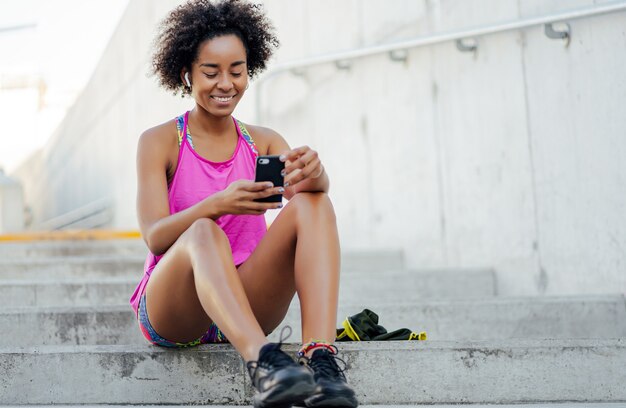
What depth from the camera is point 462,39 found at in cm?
500

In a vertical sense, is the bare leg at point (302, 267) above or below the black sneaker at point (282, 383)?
above

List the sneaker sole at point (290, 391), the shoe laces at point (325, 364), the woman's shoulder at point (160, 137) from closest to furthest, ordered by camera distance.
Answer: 1. the sneaker sole at point (290, 391)
2. the shoe laces at point (325, 364)
3. the woman's shoulder at point (160, 137)

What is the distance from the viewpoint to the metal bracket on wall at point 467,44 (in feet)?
16.4

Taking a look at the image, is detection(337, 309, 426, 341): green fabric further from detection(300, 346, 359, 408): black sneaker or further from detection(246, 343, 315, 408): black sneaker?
detection(246, 343, 315, 408): black sneaker

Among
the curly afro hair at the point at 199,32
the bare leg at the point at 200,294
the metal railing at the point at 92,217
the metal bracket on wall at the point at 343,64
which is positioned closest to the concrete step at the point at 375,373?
the bare leg at the point at 200,294

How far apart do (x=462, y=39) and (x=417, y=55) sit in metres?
0.56

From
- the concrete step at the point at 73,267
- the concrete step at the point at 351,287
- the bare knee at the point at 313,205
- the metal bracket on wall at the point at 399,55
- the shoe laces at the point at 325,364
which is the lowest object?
the shoe laces at the point at 325,364

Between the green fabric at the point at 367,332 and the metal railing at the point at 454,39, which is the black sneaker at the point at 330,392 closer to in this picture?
the green fabric at the point at 367,332

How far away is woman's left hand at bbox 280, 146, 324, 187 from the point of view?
2.57 m

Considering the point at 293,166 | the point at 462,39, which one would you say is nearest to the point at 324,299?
the point at 293,166

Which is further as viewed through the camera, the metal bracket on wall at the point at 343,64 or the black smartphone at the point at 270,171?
the metal bracket on wall at the point at 343,64

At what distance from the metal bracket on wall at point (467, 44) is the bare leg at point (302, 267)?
2577 mm

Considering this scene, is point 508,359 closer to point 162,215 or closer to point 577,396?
point 577,396

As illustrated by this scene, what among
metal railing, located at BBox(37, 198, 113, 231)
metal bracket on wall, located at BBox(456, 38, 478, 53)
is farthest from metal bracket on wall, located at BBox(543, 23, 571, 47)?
metal railing, located at BBox(37, 198, 113, 231)
